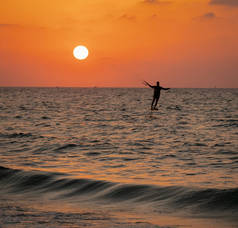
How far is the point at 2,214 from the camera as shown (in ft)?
28.0

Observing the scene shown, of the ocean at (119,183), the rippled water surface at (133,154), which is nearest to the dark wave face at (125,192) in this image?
the ocean at (119,183)

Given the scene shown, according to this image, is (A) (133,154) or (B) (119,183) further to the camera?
(A) (133,154)

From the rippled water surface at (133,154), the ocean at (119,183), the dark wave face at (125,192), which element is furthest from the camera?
the rippled water surface at (133,154)

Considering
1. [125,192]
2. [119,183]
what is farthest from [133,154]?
[125,192]

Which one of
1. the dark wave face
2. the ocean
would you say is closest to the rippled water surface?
the ocean

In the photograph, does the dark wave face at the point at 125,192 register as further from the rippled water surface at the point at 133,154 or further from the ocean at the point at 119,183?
the rippled water surface at the point at 133,154

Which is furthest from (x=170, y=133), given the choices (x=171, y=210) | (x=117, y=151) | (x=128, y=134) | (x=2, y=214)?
(x=2, y=214)

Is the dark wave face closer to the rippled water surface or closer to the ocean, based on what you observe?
the ocean

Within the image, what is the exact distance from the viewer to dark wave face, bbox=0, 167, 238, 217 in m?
10.0

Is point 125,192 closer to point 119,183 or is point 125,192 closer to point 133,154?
point 119,183

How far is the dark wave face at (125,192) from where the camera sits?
10039mm

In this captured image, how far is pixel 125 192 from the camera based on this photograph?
37.0ft

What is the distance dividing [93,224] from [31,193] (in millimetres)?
3995

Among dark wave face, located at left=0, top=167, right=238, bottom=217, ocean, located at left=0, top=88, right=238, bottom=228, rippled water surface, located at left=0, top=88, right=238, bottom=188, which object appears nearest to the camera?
ocean, located at left=0, top=88, right=238, bottom=228
